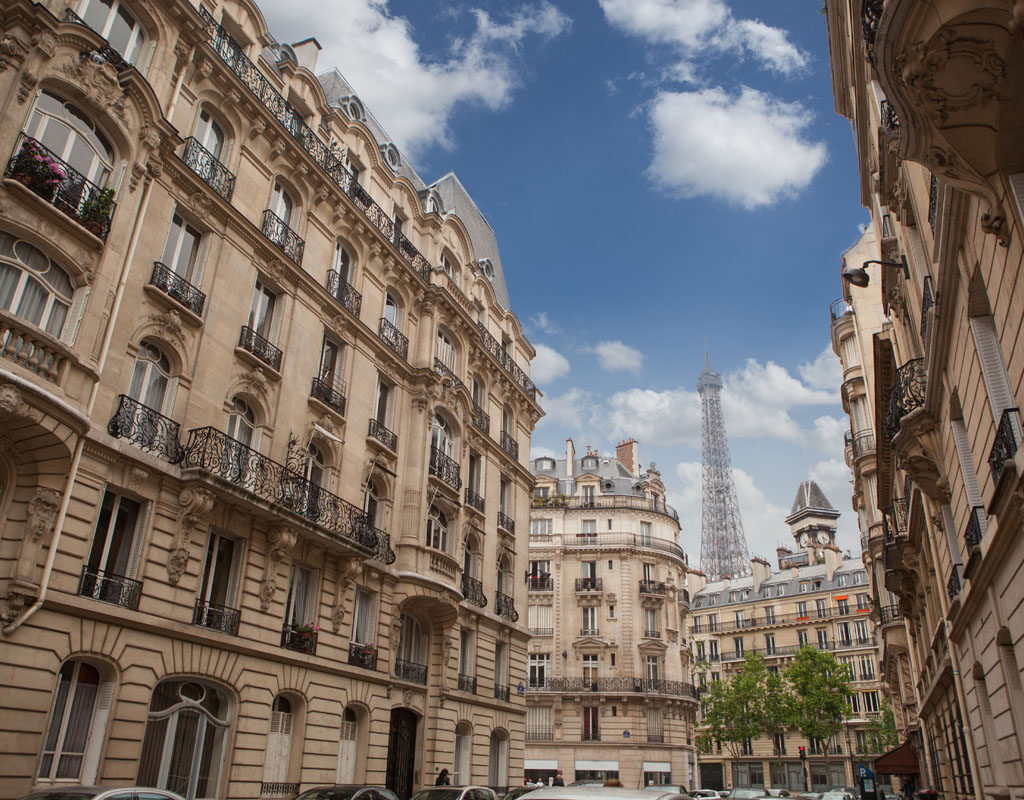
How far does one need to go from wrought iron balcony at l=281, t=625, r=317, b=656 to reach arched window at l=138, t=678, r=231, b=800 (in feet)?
7.29

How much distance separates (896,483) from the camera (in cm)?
2827

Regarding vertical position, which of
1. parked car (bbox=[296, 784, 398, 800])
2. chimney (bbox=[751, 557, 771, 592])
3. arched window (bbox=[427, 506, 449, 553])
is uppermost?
chimney (bbox=[751, 557, 771, 592])

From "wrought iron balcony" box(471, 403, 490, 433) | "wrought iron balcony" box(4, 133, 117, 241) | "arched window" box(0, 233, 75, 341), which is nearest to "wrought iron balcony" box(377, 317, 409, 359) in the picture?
"wrought iron balcony" box(471, 403, 490, 433)

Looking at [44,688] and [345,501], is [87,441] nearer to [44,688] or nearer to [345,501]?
[44,688]

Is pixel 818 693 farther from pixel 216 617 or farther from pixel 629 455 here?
pixel 216 617

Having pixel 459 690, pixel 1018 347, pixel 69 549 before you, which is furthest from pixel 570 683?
pixel 1018 347

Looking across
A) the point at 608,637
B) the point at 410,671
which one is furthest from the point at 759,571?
the point at 410,671

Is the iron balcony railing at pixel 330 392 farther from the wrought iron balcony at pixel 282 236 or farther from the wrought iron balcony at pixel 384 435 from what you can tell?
the wrought iron balcony at pixel 282 236

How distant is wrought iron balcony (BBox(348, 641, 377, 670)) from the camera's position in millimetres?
21675

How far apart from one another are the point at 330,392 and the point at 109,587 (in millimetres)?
8903

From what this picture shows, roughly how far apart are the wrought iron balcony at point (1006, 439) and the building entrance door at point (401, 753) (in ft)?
60.3

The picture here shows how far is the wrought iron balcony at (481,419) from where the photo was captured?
30.5m

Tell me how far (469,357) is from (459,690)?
41.3 feet

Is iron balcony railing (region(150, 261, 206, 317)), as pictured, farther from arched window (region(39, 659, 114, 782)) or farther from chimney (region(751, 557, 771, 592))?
chimney (region(751, 557, 771, 592))
